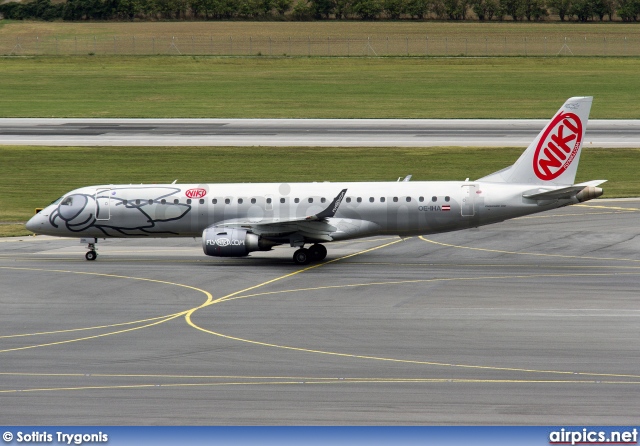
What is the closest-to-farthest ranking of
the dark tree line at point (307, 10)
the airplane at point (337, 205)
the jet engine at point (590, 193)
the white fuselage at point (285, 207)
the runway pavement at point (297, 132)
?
the jet engine at point (590, 193), the airplane at point (337, 205), the white fuselage at point (285, 207), the runway pavement at point (297, 132), the dark tree line at point (307, 10)

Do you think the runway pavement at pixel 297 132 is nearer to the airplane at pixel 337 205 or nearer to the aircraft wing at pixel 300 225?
the airplane at pixel 337 205

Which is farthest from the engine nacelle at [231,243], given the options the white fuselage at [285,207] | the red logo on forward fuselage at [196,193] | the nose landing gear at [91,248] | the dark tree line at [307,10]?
the dark tree line at [307,10]

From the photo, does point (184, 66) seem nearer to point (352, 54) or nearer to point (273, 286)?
point (352, 54)

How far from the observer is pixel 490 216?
45.8 metres

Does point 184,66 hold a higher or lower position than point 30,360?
higher

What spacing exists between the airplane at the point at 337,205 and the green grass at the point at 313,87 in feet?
171

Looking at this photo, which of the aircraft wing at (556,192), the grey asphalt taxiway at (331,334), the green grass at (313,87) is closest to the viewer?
the grey asphalt taxiway at (331,334)

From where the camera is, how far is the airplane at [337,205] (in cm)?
4559

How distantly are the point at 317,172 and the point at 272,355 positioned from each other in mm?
39983

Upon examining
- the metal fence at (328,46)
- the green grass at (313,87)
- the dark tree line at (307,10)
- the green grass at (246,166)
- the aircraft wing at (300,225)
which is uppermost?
the dark tree line at (307,10)

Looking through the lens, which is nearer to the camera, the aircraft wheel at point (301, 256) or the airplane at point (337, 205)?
the airplane at point (337, 205)

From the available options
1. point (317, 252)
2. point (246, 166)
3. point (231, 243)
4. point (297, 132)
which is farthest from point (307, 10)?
point (231, 243)

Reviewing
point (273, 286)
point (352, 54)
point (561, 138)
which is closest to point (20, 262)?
point (273, 286)

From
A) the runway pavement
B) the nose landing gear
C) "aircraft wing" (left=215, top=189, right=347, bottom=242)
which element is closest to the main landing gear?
"aircraft wing" (left=215, top=189, right=347, bottom=242)
